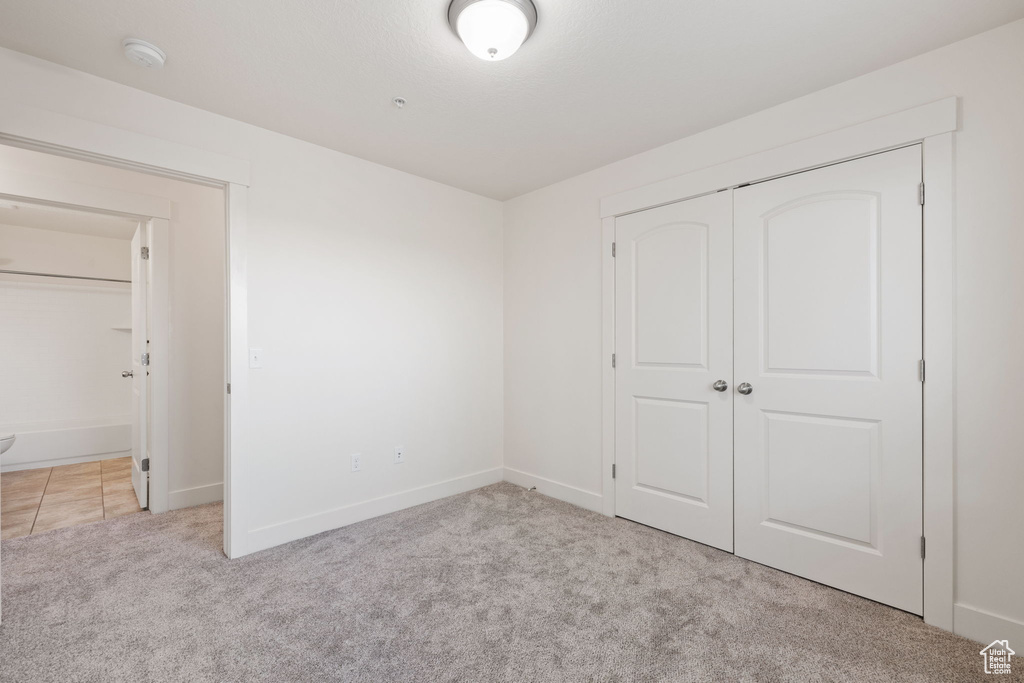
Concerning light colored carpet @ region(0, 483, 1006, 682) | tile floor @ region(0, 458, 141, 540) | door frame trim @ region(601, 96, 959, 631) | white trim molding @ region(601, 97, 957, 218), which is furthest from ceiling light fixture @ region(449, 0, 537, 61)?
tile floor @ region(0, 458, 141, 540)

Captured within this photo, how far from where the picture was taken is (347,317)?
116 inches

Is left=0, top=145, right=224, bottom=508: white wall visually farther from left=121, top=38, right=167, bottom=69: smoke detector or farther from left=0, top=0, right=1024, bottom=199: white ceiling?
left=121, top=38, right=167, bottom=69: smoke detector

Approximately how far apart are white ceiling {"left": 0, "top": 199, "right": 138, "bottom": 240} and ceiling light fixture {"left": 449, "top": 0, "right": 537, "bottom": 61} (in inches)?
151

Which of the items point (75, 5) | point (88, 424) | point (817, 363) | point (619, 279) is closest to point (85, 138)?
point (75, 5)

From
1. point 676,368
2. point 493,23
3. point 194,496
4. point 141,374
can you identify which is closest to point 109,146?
point 141,374

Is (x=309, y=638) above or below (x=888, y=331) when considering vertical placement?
below

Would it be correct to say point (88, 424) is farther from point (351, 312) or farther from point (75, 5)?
point (75, 5)

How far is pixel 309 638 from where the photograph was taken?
1771 mm

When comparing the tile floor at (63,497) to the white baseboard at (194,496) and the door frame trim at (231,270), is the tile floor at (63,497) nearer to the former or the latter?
the white baseboard at (194,496)

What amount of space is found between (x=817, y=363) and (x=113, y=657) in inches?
126

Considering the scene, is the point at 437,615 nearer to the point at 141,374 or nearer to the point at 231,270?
the point at 231,270

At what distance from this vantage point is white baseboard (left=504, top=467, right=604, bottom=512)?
318 centimetres

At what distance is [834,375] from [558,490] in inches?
78.5

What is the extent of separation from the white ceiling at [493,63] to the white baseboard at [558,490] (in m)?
2.40
